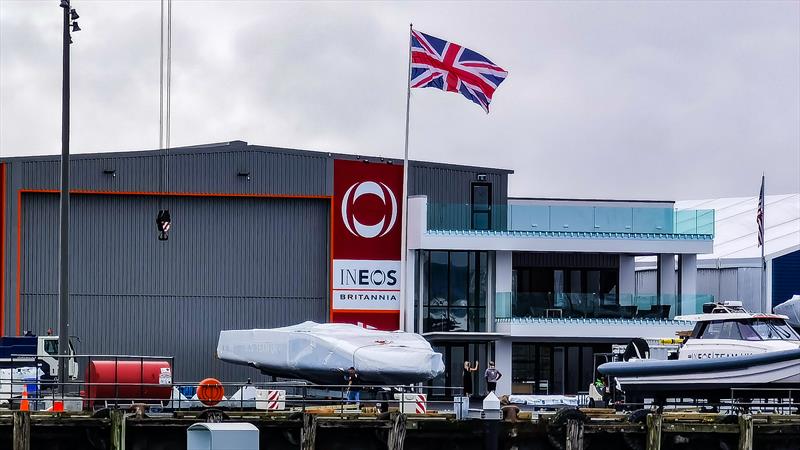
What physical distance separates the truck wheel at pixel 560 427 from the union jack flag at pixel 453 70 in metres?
20.7

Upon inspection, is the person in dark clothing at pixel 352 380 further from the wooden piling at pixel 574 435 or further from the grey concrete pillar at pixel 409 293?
the wooden piling at pixel 574 435

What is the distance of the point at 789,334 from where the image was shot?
131ft

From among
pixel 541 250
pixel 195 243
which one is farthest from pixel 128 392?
pixel 541 250

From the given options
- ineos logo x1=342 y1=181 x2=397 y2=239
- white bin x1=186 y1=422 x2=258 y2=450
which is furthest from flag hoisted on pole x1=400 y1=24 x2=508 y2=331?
white bin x1=186 y1=422 x2=258 y2=450

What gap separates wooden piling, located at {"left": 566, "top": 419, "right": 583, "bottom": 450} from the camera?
30656 millimetres

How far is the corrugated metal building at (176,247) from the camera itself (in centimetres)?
5306

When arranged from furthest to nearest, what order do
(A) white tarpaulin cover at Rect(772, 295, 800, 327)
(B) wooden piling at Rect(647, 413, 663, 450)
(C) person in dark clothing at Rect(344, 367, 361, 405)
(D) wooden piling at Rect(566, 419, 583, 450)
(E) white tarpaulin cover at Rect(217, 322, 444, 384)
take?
(A) white tarpaulin cover at Rect(772, 295, 800, 327) < (E) white tarpaulin cover at Rect(217, 322, 444, 384) < (C) person in dark clothing at Rect(344, 367, 361, 405) < (B) wooden piling at Rect(647, 413, 663, 450) < (D) wooden piling at Rect(566, 419, 583, 450)

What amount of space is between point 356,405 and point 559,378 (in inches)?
824

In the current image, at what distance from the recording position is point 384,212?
5559 cm

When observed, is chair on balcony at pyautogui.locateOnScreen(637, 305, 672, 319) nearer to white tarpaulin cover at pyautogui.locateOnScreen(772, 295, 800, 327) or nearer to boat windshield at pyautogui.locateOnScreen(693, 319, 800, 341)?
white tarpaulin cover at pyautogui.locateOnScreen(772, 295, 800, 327)

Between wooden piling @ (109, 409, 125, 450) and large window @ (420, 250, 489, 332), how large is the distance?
26.8m

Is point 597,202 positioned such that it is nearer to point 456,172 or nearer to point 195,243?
point 456,172

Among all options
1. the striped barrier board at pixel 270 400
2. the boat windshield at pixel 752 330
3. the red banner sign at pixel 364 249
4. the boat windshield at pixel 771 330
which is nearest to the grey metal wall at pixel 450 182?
the red banner sign at pixel 364 249

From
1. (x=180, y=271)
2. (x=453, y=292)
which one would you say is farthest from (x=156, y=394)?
(x=453, y=292)
